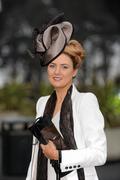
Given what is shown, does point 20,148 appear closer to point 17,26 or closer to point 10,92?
point 10,92

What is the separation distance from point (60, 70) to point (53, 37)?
17cm

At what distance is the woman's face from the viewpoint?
2.53 meters

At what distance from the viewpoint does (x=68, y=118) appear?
8.18 feet

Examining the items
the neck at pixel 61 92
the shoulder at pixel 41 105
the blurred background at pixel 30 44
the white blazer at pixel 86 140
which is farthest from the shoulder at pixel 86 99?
the blurred background at pixel 30 44

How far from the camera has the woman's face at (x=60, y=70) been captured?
253 centimetres

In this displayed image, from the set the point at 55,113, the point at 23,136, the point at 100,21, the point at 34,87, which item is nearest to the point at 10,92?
the point at 34,87

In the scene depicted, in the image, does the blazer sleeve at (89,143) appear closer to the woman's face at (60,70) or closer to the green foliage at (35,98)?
the woman's face at (60,70)

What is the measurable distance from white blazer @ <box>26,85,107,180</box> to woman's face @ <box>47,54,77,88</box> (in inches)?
4.4

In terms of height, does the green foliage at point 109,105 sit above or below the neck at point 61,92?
below

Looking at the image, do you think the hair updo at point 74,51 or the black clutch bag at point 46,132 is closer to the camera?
the black clutch bag at point 46,132

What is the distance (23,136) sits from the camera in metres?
7.82

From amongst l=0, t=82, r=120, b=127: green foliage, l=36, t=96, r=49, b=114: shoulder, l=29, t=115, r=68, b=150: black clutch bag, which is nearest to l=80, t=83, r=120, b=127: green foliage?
l=0, t=82, r=120, b=127: green foliage

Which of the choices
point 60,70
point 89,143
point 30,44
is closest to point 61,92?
point 60,70

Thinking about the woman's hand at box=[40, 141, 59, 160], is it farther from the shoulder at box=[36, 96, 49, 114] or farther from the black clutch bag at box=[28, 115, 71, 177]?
the shoulder at box=[36, 96, 49, 114]
